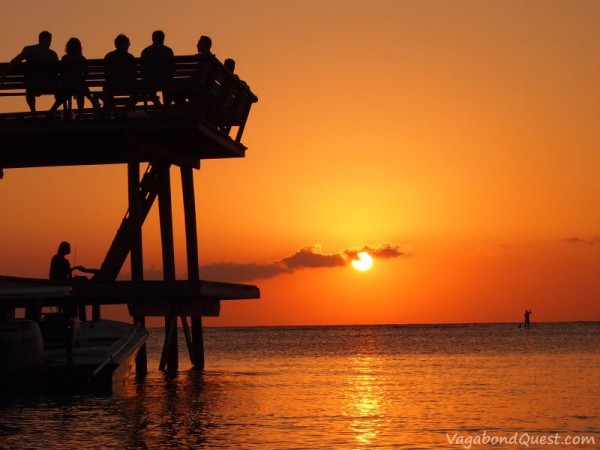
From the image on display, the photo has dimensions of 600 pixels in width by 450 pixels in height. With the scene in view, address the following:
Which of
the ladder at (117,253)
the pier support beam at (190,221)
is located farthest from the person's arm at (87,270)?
the pier support beam at (190,221)

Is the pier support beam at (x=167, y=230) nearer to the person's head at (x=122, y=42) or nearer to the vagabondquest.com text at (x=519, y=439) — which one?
the person's head at (x=122, y=42)

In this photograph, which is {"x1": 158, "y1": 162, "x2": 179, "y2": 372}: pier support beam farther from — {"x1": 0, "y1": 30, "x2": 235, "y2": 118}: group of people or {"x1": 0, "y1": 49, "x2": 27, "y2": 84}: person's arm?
{"x1": 0, "y1": 49, "x2": 27, "y2": 84}: person's arm

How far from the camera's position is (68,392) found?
966 inches

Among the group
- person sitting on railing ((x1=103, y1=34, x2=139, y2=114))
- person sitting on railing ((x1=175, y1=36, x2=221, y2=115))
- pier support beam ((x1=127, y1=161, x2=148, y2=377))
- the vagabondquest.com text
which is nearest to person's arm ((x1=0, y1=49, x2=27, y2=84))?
person sitting on railing ((x1=103, y1=34, x2=139, y2=114))

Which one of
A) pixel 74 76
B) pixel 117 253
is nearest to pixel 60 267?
pixel 117 253

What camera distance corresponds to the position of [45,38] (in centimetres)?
2756

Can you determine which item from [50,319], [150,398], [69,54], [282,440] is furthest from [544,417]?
[69,54]

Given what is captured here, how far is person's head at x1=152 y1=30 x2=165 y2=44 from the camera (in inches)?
1086

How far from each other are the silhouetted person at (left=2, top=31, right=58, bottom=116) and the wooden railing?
0.02 meters

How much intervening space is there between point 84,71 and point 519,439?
1283cm

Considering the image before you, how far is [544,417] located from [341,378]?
16.2 metres

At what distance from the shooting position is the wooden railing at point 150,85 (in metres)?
27.2

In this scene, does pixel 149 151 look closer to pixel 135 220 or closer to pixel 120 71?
pixel 135 220

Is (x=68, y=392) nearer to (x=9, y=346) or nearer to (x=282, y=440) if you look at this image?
(x=9, y=346)
